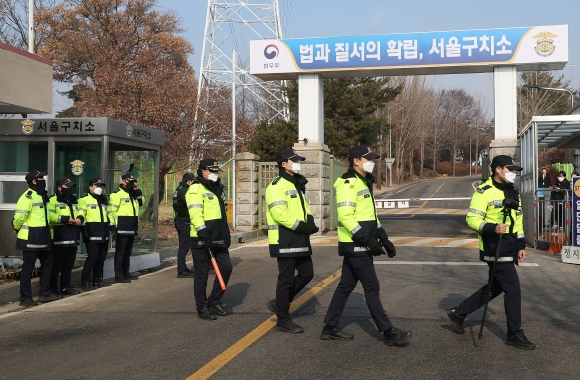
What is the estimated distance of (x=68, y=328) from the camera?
7727mm

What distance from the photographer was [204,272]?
316 inches

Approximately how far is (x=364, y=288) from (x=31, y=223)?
5.45 m

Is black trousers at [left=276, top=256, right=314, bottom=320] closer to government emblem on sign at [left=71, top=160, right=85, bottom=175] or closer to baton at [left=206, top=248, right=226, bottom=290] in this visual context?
baton at [left=206, top=248, right=226, bottom=290]

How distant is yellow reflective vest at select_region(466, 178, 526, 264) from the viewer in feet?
21.3

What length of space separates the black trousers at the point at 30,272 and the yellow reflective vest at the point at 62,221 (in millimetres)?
390

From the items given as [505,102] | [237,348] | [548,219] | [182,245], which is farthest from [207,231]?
[505,102]

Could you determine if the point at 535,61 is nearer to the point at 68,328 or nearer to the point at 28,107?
the point at 28,107

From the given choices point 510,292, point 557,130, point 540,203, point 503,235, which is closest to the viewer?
point 510,292

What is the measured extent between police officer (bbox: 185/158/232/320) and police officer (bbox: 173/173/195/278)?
13.4 feet

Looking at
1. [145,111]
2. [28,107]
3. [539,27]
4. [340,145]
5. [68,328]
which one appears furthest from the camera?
[340,145]

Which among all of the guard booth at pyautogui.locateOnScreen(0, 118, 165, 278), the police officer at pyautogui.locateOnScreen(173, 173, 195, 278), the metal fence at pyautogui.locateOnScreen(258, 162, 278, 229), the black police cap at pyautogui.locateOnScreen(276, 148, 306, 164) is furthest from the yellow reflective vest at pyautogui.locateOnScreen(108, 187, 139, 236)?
the metal fence at pyautogui.locateOnScreen(258, 162, 278, 229)

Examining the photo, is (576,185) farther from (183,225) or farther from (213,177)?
(213,177)

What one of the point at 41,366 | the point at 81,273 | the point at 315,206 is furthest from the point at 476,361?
the point at 315,206

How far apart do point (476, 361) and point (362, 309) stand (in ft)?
8.24
